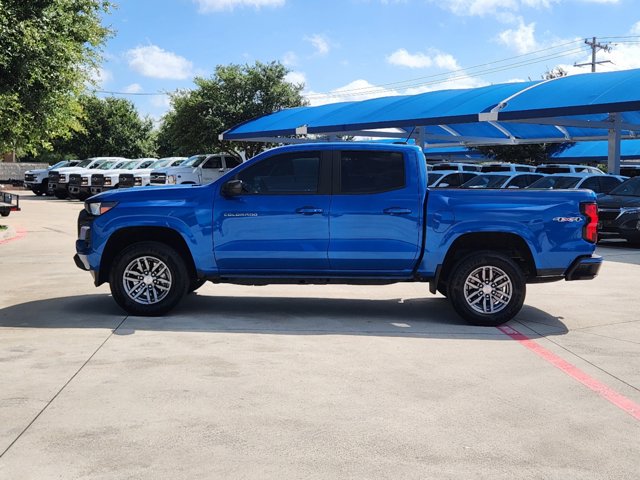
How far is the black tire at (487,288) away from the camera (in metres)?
Answer: 8.05

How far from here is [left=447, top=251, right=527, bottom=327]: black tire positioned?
26.4 ft

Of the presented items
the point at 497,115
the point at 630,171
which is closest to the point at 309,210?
the point at 497,115

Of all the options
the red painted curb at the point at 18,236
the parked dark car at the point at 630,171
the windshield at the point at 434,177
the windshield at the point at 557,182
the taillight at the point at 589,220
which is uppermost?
the parked dark car at the point at 630,171

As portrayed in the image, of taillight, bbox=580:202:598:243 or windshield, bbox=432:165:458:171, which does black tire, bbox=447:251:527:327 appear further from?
windshield, bbox=432:165:458:171

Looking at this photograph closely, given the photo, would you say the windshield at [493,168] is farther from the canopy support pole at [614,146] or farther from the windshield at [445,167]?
the canopy support pole at [614,146]

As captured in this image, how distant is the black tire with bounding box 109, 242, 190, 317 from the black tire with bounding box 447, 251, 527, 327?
3059 mm

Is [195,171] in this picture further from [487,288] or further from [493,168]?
[487,288]

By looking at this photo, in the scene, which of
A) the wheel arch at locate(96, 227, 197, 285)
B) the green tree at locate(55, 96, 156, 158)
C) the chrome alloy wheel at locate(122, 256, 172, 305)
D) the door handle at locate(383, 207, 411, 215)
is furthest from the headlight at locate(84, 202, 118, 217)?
the green tree at locate(55, 96, 156, 158)

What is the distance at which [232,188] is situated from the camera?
8.10 metres

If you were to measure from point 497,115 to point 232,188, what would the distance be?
17.2 m

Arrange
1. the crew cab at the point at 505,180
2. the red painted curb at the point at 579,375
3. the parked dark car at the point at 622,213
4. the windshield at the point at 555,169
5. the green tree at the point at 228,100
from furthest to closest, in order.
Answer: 1. the green tree at the point at 228,100
2. the windshield at the point at 555,169
3. the crew cab at the point at 505,180
4. the parked dark car at the point at 622,213
5. the red painted curb at the point at 579,375

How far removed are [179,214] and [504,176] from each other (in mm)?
17504

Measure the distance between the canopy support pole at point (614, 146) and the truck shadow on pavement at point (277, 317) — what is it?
63.2ft

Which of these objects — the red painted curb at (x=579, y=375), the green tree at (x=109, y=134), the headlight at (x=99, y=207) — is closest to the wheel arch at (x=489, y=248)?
the red painted curb at (x=579, y=375)
